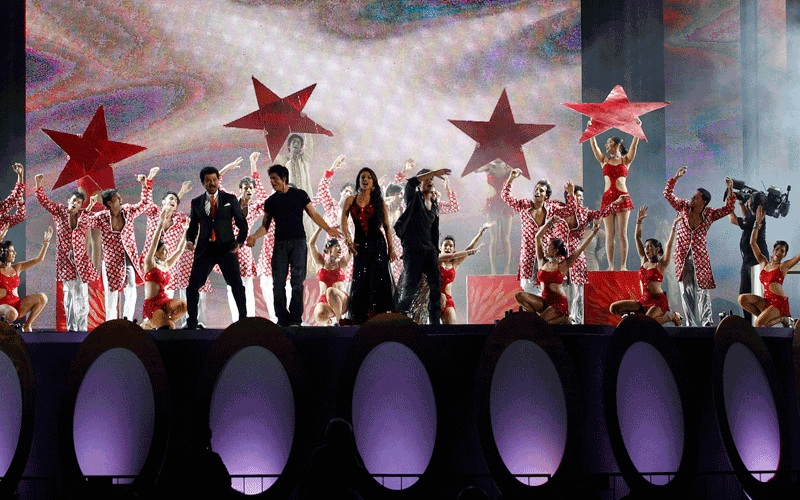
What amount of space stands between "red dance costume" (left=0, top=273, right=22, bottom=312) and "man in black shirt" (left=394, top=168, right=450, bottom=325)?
3333mm

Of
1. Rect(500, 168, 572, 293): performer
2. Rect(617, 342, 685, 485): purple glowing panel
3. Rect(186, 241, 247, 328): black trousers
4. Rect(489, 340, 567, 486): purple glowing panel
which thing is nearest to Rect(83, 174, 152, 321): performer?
Rect(186, 241, 247, 328): black trousers

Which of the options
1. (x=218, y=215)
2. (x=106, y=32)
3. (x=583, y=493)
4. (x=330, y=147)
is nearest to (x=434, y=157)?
(x=330, y=147)

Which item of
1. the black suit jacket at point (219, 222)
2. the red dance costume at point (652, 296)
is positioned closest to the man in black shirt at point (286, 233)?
the black suit jacket at point (219, 222)

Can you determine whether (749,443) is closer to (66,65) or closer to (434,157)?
(434,157)

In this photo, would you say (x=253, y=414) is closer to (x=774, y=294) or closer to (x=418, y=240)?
(x=418, y=240)

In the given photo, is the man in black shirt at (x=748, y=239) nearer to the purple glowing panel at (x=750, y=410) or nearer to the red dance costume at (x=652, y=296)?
the red dance costume at (x=652, y=296)

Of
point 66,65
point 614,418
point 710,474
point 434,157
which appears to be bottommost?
point 710,474

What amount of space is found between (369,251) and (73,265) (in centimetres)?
321

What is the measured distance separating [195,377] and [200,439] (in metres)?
0.93

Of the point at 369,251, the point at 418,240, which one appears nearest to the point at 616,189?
the point at 418,240

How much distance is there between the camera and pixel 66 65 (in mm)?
9969

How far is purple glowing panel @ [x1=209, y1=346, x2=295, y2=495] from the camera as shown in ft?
14.2

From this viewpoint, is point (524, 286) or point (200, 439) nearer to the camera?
point (200, 439)

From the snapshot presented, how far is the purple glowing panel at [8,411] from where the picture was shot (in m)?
4.37
